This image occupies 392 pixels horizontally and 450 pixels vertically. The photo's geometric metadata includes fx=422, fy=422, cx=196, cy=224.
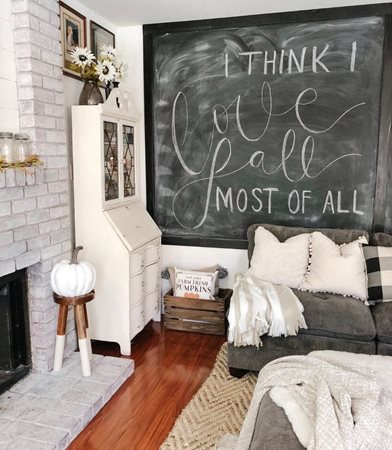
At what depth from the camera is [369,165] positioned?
3182 millimetres

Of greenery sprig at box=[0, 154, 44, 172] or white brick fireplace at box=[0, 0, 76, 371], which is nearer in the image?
greenery sprig at box=[0, 154, 44, 172]

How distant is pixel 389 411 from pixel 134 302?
76.0 inches

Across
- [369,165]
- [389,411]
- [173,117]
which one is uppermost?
[173,117]

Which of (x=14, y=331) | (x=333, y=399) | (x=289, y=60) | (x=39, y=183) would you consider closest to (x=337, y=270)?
(x=333, y=399)

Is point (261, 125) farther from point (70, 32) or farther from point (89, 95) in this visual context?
point (70, 32)

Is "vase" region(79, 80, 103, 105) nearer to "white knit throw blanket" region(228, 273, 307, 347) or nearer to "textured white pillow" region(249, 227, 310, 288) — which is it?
"textured white pillow" region(249, 227, 310, 288)

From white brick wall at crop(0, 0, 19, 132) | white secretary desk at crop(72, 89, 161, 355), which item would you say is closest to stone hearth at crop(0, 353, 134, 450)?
white secretary desk at crop(72, 89, 161, 355)

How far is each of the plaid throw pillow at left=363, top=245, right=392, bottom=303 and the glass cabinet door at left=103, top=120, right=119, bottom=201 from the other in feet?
5.92

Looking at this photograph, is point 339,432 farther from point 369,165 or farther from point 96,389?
point 369,165

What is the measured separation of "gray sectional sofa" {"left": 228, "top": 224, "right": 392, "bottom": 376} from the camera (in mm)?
2445

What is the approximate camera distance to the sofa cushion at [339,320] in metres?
2.45

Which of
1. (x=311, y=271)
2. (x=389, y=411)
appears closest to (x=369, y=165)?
(x=311, y=271)

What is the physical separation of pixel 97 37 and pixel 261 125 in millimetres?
1427

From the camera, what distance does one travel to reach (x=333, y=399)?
1.42 meters
